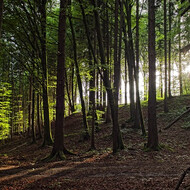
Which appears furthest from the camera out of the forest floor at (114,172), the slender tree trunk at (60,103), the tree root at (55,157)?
the slender tree trunk at (60,103)

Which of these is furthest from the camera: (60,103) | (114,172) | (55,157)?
(60,103)

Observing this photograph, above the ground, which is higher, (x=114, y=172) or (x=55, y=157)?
(x=114, y=172)

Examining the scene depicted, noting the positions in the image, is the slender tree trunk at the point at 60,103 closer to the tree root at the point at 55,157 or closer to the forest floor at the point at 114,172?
the tree root at the point at 55,157

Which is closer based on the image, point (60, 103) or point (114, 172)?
point (114, 172)

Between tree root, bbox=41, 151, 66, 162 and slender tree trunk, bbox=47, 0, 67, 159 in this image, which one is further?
slender tree trunk, bbox=47, 0, 67, 159

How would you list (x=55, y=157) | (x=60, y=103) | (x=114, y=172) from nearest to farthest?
(x=114, y=172)
(x=55, y=157)
(x=60, y=103)

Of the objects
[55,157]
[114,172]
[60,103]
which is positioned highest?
[60,103]

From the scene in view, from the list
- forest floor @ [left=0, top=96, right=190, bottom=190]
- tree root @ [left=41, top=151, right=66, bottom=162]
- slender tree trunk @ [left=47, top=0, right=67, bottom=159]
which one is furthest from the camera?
slender tree trunk @ [left=47, top=0, right=67, bottom=159]

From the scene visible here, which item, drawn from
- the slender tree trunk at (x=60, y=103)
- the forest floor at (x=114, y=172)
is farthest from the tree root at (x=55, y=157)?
the forest floor at (x=114, y=172)

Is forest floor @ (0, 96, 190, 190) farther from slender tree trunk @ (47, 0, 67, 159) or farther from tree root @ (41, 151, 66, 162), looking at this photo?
slender tree trunk @ (47, 0, 67, 159)

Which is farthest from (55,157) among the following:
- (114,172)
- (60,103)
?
(114,172)

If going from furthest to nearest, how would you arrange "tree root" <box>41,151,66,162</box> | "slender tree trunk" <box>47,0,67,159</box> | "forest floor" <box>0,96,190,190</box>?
"slender tree trunk" <box>47,0,67,159</box> → "tree root" <box>41,151,66,162</box> → "forest floor" <box>0,96,190,190</box>

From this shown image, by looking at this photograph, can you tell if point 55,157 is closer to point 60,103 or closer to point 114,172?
point 60,103

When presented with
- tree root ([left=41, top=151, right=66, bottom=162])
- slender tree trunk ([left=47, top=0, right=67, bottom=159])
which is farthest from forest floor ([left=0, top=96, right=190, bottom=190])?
slender tree trunk ([left=47, top=0, right=67, bottom=159])
